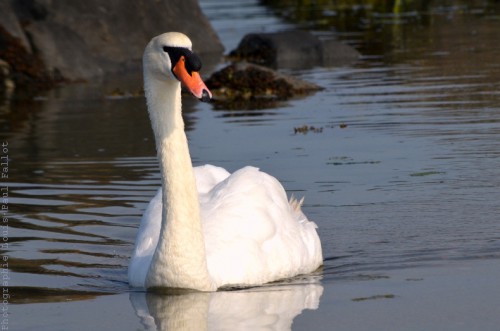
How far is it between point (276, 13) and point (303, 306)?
27962 millimetres

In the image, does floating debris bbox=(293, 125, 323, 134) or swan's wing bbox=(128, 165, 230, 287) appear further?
floating debris bbox=(293, 125, 323, 134)

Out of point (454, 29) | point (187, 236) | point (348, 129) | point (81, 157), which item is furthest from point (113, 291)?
point (454, 29)

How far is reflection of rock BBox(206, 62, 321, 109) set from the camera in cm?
1805

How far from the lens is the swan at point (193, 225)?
7.50m

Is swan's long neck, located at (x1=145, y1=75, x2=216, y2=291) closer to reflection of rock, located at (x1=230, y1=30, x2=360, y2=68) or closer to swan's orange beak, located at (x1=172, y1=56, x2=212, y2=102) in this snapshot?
swan's orange beak, located at (x1=172, y1=56, x2=212, y2=102)

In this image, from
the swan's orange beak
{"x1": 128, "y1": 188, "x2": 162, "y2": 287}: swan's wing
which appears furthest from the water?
the swan's orange beak

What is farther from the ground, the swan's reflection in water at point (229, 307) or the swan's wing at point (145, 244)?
the swan's wing at point (145, 244)

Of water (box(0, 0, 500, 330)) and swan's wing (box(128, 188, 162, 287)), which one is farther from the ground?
swan's wing (box(128, 188, 162, 287))

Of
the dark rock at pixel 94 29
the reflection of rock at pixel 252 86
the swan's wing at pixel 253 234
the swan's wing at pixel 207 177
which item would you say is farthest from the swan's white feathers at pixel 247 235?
the dark rock at pixel 94 29

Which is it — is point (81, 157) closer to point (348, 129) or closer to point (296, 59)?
point (348, 129)

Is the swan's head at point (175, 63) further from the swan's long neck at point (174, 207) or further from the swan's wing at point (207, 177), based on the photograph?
the swan's wing at point (207, 177)

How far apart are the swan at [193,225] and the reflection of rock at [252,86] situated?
30.6 feet

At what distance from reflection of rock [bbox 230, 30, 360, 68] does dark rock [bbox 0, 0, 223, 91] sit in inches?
47.6

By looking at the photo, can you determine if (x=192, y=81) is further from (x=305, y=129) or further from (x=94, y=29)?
(x=94, y=29)
